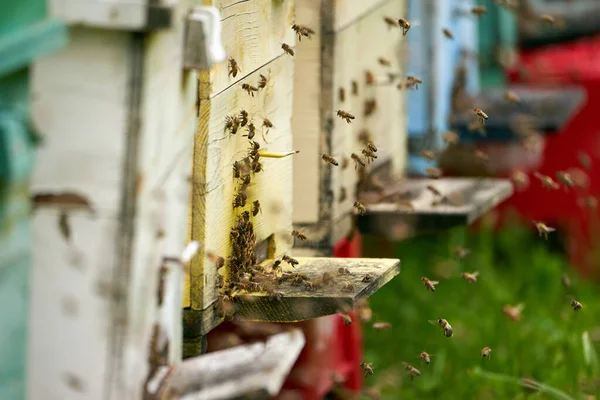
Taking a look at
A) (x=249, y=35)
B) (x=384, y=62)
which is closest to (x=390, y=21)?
(x=384, y=62)

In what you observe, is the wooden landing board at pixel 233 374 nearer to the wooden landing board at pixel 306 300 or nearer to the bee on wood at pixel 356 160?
the wooden landing board at pixel 306 300

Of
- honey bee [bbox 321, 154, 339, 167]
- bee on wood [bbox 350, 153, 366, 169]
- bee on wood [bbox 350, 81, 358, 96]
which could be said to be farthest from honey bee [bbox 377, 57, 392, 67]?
honey bee [bbox 321, 154, 339, 167]

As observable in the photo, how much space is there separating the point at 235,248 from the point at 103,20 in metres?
A: 1.18

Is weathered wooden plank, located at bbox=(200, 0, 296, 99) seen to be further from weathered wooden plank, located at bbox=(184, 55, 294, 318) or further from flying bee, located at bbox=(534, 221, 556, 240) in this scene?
flying bee, located at bbox=(534, 221, 556, 240)

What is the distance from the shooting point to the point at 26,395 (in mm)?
2268

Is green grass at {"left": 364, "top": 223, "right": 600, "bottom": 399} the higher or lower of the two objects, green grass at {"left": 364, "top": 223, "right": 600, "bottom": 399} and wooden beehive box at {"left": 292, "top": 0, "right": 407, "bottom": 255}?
the lower

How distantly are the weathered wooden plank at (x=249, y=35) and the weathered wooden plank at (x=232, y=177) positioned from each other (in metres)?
0.04

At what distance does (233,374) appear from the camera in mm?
2346

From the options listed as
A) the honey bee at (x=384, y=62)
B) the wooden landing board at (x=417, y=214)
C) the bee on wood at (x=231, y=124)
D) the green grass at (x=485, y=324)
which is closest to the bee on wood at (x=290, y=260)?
the bee on wood at (x=231, y=124)

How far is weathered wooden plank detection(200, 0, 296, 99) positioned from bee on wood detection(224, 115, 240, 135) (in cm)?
9

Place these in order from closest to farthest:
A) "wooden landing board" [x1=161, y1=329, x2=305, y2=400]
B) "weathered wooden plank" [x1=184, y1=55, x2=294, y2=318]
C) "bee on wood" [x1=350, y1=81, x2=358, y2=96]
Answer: "wooden landing board" [x1=161, y1=329, x2=305, y2=400], "weathered wooden plank" [x1=184, y1=55, x2=294, y2=318], "bee on wood" [x1=350, y1=81, x2=358, y2=96]

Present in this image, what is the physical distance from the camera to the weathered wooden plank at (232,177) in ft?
9.66

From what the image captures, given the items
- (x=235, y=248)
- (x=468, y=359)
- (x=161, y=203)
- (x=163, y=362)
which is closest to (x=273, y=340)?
(x=163, y=362)

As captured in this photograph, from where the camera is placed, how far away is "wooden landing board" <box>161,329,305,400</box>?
2.29 meters
